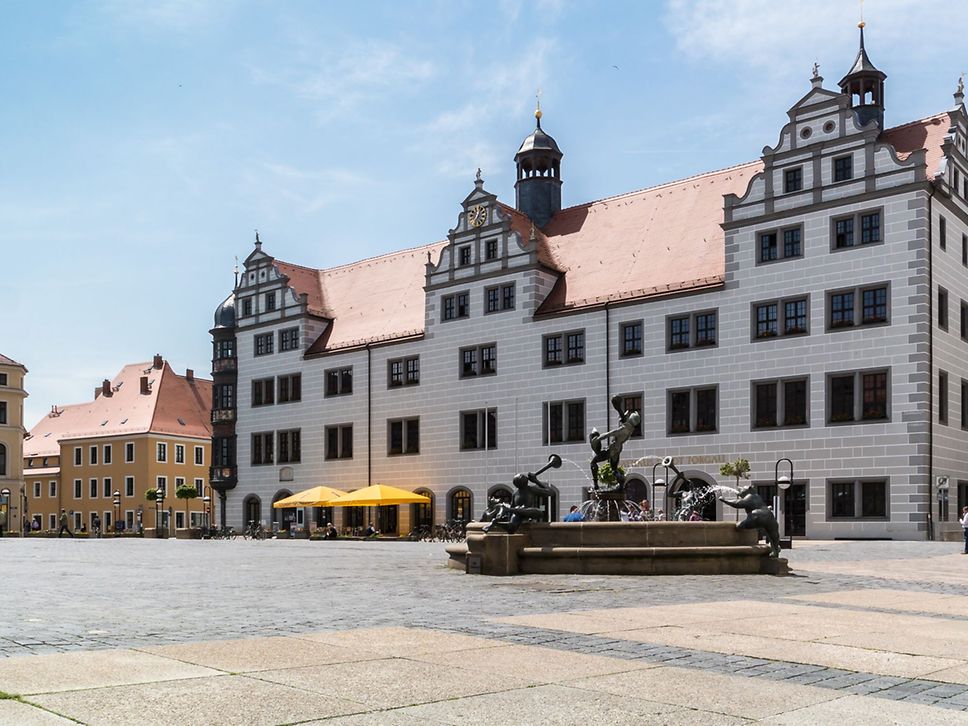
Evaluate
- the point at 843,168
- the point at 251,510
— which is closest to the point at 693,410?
the point at 843,168

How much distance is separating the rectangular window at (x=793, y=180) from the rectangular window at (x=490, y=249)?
593 inches

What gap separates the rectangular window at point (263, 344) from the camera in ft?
216

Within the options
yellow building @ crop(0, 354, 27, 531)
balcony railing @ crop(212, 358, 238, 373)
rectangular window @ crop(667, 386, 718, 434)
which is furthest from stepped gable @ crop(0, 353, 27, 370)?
rectangular window @ crop(667, 386, 718, 434)

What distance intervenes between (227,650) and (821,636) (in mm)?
5753

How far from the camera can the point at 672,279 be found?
1918 inches

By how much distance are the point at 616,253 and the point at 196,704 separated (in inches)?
1839

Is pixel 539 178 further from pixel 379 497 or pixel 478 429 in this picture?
pixel 379 497

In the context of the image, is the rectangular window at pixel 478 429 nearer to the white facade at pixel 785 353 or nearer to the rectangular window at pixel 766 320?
the white facade at pixel 785 353

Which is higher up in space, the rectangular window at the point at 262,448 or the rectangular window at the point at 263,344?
the rectangular window at the point at 263,344

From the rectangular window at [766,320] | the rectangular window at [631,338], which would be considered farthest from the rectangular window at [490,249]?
the rectangular window at [766,320]

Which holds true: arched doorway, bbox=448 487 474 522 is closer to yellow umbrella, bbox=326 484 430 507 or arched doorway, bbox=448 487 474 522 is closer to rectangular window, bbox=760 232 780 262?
yellow umbrella, bbox=326 484 430 507

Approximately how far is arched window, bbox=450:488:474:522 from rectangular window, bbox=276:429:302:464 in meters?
11.6

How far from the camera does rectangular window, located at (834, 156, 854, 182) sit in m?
43.3

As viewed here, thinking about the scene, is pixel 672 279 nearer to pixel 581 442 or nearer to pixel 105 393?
pixel 581 442
